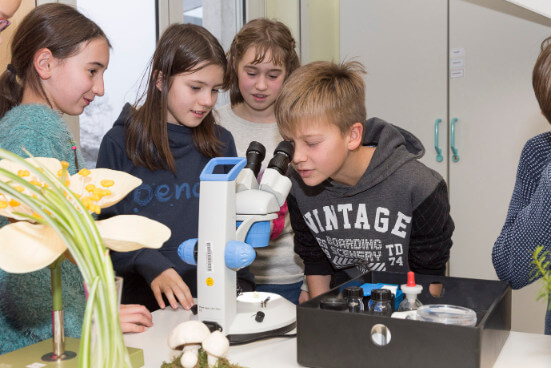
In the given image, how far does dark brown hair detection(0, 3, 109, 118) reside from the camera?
134 centimetres

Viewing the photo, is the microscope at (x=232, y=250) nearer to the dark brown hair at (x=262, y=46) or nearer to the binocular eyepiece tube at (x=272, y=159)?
the binocular eyepiece tube at (x=272, y=159)

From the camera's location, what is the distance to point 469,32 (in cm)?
270

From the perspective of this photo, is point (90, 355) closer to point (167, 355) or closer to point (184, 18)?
point (167, 355)

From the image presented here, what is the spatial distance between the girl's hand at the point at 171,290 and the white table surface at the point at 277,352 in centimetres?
16

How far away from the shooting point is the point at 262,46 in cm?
198

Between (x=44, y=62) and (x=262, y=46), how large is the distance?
2.75ft

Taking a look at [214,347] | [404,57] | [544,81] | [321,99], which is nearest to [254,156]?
[321,99]

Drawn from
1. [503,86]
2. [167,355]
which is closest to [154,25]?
[503,86]

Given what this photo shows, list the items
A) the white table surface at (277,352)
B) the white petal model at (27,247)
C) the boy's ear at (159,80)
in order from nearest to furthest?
the white petal model at (27,247)
the white table surface at (277,352)
the boy's ear at (159,80)

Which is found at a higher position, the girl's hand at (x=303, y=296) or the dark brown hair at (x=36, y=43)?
the dark brown hair at (x=36, y=43)

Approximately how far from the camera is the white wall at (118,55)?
244cm

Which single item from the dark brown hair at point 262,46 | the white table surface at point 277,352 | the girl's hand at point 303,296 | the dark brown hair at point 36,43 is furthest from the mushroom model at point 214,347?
the dark brown hair at point 262,46

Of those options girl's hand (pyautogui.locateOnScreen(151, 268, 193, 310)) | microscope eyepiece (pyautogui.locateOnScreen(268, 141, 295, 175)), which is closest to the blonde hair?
microscope eyepiece (pyautogui.locateOnScreen(268, 141, 295, 175))

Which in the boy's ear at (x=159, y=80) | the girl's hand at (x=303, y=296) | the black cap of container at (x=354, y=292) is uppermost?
the boy's ear at (x=159, y=80)
